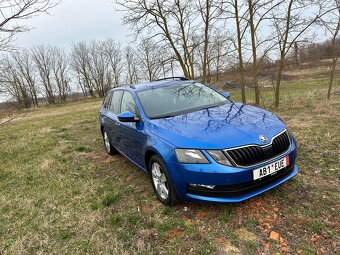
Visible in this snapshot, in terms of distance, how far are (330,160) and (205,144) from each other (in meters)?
2.74

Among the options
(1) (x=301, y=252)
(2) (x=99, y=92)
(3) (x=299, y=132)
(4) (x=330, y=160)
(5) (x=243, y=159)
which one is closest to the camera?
(1) (x=301, y=252)

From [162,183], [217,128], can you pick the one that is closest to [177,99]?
[217,128]

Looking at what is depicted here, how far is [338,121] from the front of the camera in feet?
22.4

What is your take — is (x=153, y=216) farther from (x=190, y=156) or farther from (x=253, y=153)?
(x=253, y=153)

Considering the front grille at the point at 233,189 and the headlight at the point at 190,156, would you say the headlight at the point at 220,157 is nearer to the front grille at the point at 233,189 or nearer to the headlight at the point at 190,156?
the headlight at the point at 190,156

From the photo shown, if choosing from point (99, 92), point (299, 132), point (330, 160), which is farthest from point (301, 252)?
point (99, 92)

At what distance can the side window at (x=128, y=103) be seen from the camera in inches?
178

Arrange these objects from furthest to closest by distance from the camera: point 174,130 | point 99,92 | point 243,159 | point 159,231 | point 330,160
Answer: point 99,92, point 330,160, point 174,130, point 159,231, point 243,159

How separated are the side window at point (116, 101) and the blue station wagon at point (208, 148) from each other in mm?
1048

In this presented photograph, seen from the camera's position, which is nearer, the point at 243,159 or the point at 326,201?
the point at 243,159

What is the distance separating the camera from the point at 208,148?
3.00 m

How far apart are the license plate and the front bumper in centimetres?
5

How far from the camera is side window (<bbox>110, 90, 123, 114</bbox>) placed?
539 centimetres

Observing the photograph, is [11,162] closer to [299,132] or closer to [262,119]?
[262,119]
